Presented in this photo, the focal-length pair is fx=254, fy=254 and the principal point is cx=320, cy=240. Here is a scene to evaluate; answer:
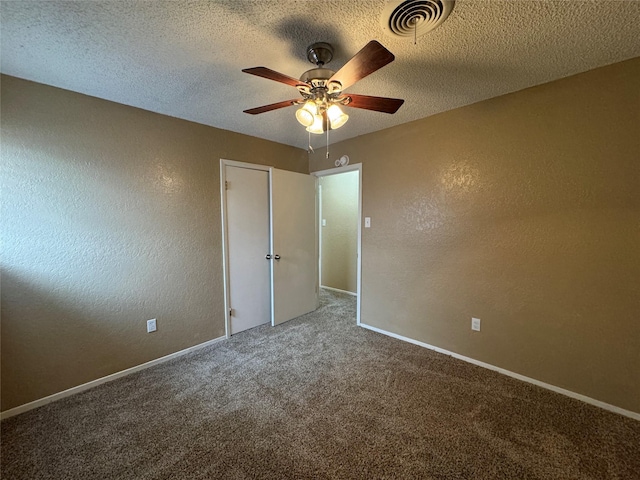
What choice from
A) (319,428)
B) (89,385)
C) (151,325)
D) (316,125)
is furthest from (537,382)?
(89,385)

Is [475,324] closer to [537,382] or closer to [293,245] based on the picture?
[537,382]

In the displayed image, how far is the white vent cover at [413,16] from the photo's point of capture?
1.17 metres

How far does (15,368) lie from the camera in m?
1.81

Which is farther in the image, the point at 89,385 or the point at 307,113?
the point at 89,385

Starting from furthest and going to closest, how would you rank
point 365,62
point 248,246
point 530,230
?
point 248,246 < point 530,230 < point 365,62

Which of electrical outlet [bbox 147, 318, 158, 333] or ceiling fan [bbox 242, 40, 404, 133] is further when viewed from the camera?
electrical outlet [bbox 147, 318, 158, 333]

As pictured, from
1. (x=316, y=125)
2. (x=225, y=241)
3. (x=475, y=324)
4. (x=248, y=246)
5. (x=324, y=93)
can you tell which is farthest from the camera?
(x=248, y=246)

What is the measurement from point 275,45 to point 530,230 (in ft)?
7.60

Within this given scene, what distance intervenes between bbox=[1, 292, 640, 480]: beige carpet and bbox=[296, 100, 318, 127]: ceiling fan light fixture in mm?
1965

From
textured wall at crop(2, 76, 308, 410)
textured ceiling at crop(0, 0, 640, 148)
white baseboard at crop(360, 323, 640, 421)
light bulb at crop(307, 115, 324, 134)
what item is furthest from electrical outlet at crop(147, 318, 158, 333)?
white baseboard at crop(360, 323, 640, 421)

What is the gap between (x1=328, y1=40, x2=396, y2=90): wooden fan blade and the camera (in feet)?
3.54

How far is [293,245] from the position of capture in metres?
3.46

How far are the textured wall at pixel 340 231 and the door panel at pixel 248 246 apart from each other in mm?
1790

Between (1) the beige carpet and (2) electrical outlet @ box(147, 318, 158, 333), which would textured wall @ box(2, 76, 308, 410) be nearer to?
(2) electrical outlet @ box(147, 318, 158, 333)
